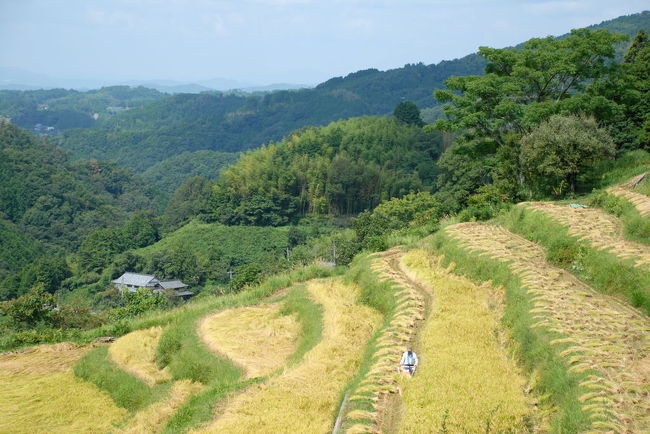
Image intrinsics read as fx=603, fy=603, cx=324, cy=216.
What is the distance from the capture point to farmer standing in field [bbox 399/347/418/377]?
1044 centimetres

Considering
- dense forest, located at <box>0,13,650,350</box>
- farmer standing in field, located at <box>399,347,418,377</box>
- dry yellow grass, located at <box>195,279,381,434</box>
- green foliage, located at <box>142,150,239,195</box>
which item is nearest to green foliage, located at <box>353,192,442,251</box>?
dense forest, located at <box>0,13,650,350</box>

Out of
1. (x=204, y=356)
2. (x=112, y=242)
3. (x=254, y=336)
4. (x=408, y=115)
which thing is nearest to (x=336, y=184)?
(x=408, y=115)

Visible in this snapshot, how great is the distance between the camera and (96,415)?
12.8 meters

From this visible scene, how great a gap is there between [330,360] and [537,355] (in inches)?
151

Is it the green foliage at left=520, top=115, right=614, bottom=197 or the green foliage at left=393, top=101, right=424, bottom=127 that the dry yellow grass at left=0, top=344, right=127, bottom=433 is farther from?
the green foliage at left=393, top=101, right=424, bottom=127

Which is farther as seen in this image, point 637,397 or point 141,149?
point 141,149

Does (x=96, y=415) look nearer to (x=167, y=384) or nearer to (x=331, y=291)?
(x=167, y=384)

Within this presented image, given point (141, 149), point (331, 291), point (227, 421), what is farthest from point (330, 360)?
point (141, 149)

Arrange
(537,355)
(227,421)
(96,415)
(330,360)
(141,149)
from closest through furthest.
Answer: (227,421) < (537,355) < (330,360) < (96,415) < (141,149)

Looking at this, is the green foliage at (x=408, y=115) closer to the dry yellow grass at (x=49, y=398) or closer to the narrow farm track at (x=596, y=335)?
the narrow farm track at (x=596, y=335)

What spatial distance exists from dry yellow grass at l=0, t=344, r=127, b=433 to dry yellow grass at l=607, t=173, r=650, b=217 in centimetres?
1371

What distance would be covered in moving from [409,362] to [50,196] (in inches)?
3911

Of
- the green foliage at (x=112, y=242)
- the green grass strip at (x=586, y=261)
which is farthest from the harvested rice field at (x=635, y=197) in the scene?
the green foliage at (x=112, y=242)

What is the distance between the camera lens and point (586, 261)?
14.3 metres
